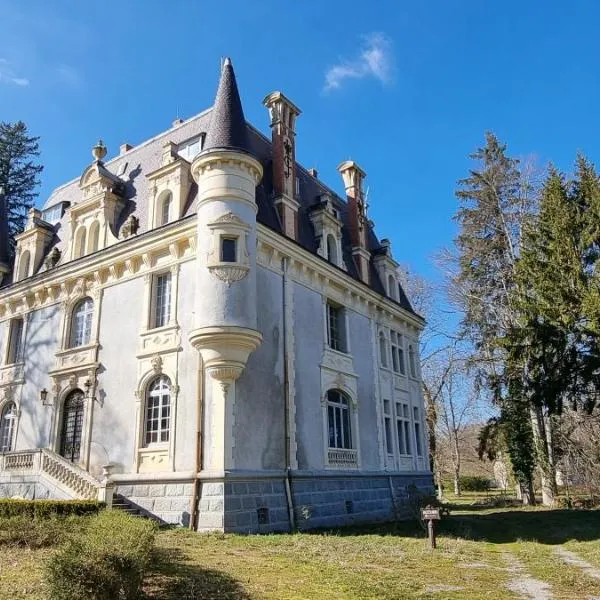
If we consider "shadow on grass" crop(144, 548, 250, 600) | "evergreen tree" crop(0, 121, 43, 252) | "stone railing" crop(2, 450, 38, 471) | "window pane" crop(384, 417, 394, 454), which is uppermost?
"evergreen tree" crop(0, 121, 43, 252)

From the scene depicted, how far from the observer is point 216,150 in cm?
1809

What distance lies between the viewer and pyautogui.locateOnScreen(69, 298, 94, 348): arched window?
2148cm

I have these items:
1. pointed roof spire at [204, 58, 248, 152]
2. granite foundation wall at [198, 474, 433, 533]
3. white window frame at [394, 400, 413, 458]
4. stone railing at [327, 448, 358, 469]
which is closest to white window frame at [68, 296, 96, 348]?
pointed roof spire at [204, 58, 248, 152]

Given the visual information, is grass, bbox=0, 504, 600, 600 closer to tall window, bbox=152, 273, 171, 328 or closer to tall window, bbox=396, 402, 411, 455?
tall window, bbox=152, 273, 171, 328

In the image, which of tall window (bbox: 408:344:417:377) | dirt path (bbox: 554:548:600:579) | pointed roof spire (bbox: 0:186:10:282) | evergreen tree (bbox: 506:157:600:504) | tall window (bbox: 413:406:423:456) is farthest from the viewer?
tall window (bbox: 408:344:417:377)

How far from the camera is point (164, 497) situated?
648 inches

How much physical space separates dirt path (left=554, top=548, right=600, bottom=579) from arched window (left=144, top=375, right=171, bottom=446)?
11403 mm

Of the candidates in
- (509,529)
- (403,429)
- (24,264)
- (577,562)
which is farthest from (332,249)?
(577,562)

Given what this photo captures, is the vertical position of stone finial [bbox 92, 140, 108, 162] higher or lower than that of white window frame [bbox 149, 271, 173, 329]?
higher

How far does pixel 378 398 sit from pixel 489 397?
10150mm

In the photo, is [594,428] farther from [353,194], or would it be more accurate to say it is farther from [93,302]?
[93,302]

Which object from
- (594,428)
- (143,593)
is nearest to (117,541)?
(143,593)

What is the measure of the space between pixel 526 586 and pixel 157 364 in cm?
1245

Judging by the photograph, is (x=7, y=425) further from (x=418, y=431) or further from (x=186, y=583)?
(x=418, y=431)
